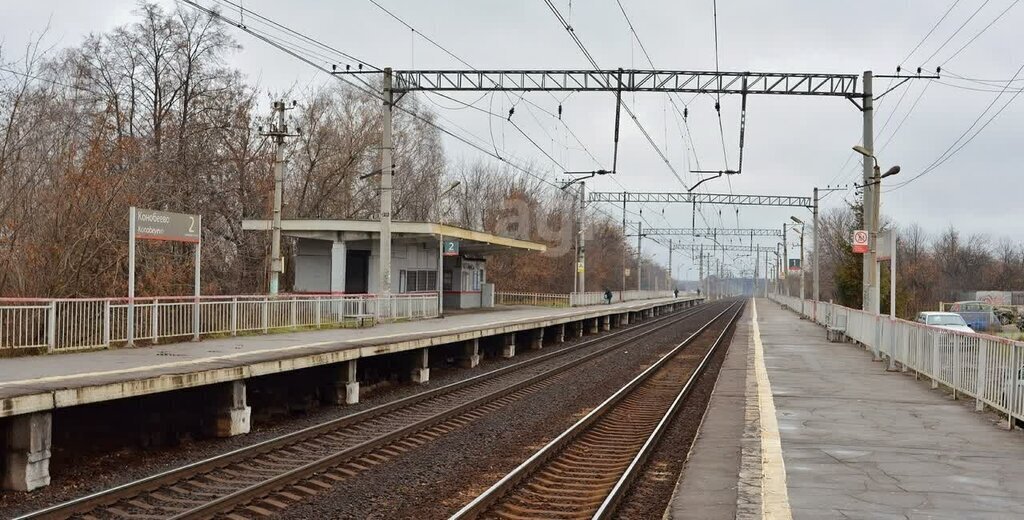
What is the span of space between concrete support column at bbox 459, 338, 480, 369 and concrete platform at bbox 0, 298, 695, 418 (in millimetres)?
2864

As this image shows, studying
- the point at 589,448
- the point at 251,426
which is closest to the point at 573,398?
the point at 589,448

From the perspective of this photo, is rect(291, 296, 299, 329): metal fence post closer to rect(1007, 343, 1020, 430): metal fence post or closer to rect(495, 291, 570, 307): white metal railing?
rect(1007, 343, 1020, 430): metal fence post

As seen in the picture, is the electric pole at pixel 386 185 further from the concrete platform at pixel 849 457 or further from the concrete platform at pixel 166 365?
the concrete platform at pixel 849 457

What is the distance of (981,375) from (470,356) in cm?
1369

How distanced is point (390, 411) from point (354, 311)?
438 inches

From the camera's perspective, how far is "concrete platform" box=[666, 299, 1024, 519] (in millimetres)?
7316

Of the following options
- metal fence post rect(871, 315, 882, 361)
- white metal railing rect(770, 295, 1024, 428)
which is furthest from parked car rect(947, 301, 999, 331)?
white metal railing rect(770, 295, 1024, 428)

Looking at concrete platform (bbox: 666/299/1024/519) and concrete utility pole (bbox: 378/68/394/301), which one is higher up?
concrete utility pole (bbox: 378/68/394/301)

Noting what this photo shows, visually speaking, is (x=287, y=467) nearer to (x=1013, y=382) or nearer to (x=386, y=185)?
(x=1013, y=382)

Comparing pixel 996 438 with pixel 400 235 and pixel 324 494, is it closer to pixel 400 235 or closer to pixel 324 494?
pixel 324 494

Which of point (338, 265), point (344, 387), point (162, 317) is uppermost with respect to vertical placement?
point (338, 265)

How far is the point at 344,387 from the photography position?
16109mm

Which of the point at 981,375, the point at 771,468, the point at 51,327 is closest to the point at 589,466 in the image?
the point at 771,468

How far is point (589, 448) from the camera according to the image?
39.7ft
